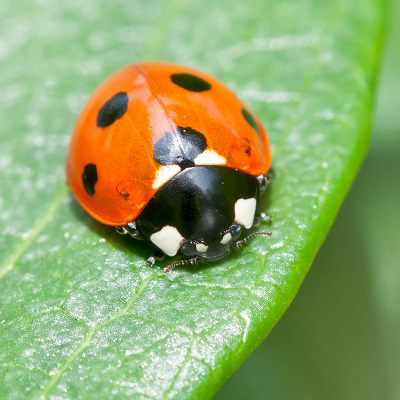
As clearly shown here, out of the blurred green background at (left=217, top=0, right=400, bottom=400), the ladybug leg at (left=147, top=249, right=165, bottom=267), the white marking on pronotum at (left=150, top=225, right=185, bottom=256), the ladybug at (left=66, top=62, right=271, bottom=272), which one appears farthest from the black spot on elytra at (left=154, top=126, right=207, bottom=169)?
the blurred green background at (left=217, top=0, right=400, bottom=400)

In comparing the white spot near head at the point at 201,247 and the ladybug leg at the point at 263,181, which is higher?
the ladybug leg at the point at 263,181

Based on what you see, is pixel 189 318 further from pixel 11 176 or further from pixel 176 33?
pixel 176 33

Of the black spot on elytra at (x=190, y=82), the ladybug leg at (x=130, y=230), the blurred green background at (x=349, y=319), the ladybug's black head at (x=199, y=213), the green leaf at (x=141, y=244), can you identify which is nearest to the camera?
the green leaf at (x=141, y=244)

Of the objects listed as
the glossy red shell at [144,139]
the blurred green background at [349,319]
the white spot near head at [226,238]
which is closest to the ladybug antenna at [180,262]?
the white spot near head at [226,238]

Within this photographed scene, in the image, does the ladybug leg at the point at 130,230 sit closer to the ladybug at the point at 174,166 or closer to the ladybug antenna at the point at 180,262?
the ladybug at the point at 174,166

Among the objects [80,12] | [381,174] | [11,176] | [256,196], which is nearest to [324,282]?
[381,174]

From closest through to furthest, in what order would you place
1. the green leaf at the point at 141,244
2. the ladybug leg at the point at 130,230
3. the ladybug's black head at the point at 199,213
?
the green leaf at the point at 141,244
the ladybug's black head at the point at 199,213
the ladybug leg at the point at 130,230

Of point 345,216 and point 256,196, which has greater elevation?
point 256,196
